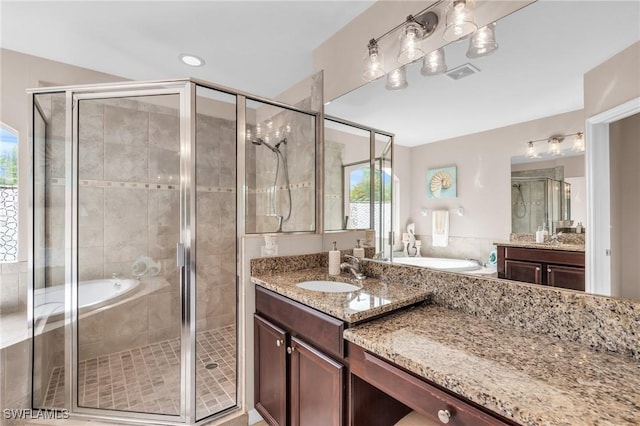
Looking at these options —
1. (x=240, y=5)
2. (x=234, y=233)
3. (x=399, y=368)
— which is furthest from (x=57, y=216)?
(x=399, y=368)

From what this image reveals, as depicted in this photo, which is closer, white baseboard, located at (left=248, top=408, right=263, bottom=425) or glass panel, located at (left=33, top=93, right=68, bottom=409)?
white baseboard, located at (left=248, top=408, right=263, bottom=425)

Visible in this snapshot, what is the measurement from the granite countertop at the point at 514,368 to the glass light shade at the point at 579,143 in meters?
0.69

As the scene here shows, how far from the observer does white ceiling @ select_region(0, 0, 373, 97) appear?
174 cm

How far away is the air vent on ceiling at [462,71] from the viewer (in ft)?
4.17

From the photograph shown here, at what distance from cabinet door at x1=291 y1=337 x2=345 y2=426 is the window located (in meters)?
2.47

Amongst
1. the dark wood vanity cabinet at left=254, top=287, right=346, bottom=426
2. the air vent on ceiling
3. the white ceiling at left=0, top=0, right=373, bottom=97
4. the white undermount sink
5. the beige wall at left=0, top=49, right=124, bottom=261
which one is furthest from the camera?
the beige wall at left=0, top=49, right=124, bottom=261

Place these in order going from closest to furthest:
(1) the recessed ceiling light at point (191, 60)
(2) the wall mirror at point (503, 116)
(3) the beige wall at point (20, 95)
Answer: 1. (2) the wall mirror at point (503, 116)
2. (3) the beige wall at point (20, 95)
3. (1) the recessed ceiling light at point (191, 60)

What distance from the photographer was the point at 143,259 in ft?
8.21

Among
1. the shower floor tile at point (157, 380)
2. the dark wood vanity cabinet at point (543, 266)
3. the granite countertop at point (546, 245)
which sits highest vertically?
the granite countertop at point (546, 245)

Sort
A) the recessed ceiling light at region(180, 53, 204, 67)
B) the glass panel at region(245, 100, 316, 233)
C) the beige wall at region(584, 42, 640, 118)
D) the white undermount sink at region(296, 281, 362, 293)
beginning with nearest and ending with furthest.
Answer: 1. the beige wall at region(584, 42, 640, 118)
2. the white undermount sink at region(296, 281, 362, 293)
3. the glass panel at region(245, 100, 316, 233)
4. the recessed ceiling light at region(180, 53, 204, 67)

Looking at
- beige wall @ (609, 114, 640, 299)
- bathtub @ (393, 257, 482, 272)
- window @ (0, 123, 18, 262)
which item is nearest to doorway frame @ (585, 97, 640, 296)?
beige wall @ (609, 114, 640, 299)

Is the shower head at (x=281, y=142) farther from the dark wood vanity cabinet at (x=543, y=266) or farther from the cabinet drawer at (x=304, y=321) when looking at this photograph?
the dark wood vanity cabinet at (x=543, y=266)

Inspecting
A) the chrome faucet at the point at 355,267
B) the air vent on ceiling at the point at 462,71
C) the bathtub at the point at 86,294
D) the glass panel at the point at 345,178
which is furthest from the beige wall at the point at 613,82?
the bathtub at the point at 86,294

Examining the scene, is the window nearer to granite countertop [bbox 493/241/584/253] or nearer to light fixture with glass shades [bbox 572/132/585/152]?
granite countertop [bbox 493/241/584/253]
